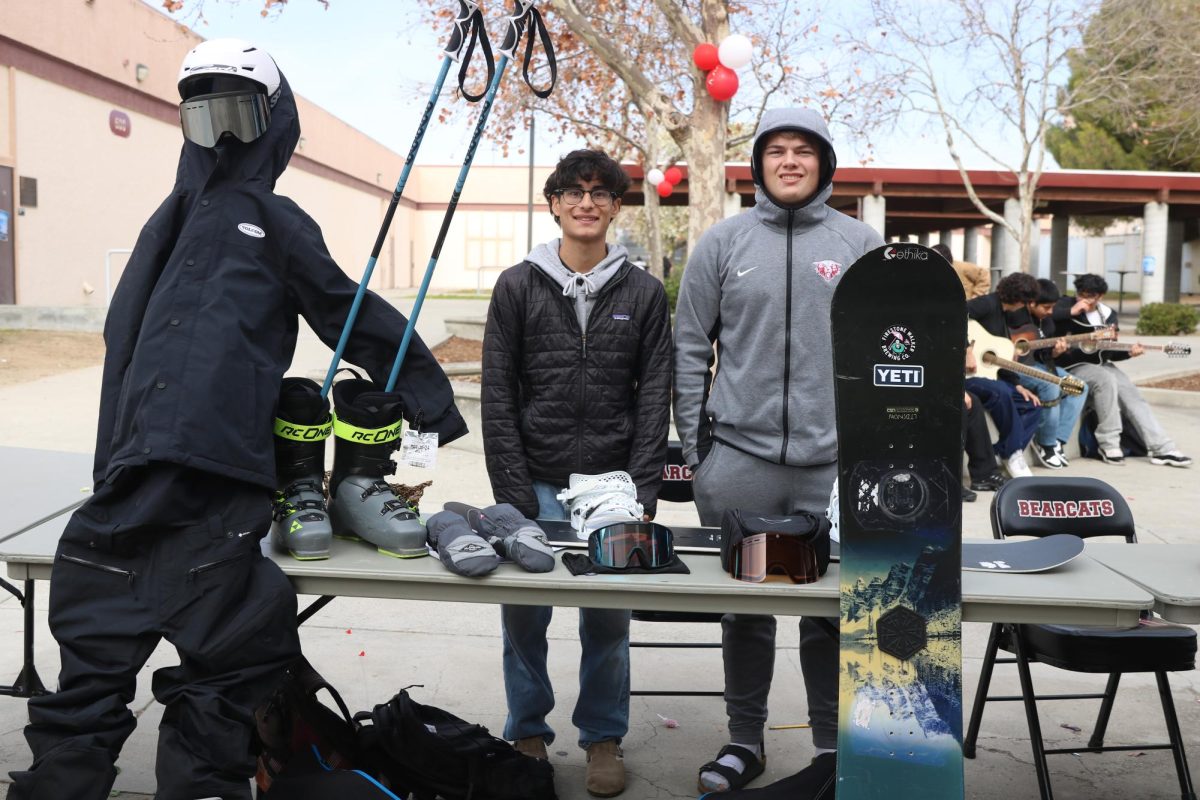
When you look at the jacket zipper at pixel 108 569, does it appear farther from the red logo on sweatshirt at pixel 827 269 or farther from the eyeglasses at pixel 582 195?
the red logo on sweatshirt at pixel 827 269

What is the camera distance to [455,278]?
145ft

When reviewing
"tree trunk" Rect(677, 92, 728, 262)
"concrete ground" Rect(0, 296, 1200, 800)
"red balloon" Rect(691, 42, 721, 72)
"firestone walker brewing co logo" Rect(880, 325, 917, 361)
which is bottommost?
"concrete ground" Rect(0, 296, 1200, 800)

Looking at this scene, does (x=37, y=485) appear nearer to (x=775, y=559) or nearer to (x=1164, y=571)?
(x=775, y=559)

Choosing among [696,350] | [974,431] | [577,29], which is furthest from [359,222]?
[696,350]

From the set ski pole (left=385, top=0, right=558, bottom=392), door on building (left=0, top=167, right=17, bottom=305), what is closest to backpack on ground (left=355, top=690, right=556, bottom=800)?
ski pole (left=385, top=0, right=558, bottom=392)

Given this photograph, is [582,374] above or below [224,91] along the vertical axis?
below

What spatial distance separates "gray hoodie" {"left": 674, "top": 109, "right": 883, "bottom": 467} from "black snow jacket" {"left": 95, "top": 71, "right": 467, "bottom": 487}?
799 millimetres

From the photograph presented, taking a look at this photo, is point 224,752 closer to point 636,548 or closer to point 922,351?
point 636,548

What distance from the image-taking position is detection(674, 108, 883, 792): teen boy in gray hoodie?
2990mm

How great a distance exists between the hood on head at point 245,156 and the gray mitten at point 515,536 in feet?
3.36

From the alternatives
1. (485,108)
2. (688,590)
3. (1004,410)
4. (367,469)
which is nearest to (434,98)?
(485,108)

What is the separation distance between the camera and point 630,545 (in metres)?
2.62

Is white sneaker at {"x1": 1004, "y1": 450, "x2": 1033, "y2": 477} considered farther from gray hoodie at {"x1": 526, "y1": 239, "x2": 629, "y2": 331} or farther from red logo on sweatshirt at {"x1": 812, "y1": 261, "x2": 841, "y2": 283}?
gray hoodie at {"x1": 526, "y1": 239, "x2": 629, "y2": 331}

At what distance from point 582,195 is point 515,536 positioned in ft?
3.35
